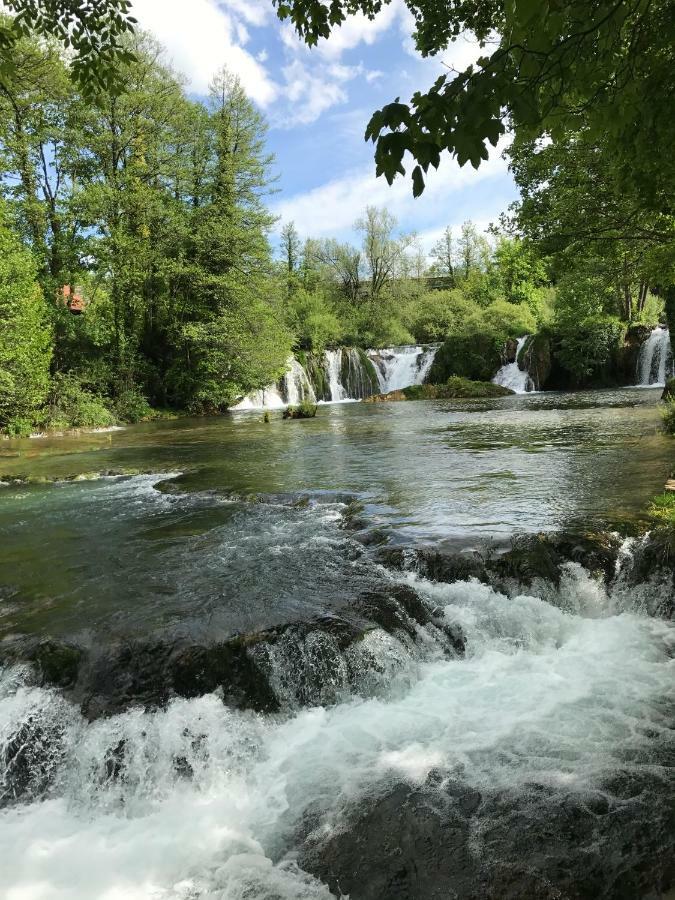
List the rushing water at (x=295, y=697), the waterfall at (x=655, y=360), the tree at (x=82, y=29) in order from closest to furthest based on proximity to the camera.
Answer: the rushing water at (x=295, y=697)
the tree at (x=82, y=29)
the waterfall at (x=655, y=360)

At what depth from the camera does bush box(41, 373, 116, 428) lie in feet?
63.8

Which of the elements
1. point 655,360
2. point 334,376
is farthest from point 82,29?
point 655,360

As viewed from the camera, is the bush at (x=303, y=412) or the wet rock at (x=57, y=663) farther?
the bush at (x=303, y=412)

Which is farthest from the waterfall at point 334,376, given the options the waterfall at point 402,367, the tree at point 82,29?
the tree at point 82,29

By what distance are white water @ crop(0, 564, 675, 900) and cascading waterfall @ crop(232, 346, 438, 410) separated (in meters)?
29.7

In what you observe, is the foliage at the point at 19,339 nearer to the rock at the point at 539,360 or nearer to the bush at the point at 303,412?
the bush at the point at 303,412

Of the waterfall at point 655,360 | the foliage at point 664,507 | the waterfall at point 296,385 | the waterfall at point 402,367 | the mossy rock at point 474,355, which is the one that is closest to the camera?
the foliage at point 664,507

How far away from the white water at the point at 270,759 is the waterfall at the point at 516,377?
30.0 m

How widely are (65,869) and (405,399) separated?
2900 centimetres

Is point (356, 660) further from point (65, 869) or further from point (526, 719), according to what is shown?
point (65, 869)

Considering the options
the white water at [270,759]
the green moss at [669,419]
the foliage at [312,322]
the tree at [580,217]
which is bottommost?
the white water at [270,759]

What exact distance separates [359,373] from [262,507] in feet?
92.2

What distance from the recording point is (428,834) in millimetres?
2961

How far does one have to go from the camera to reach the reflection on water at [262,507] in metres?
5.36
